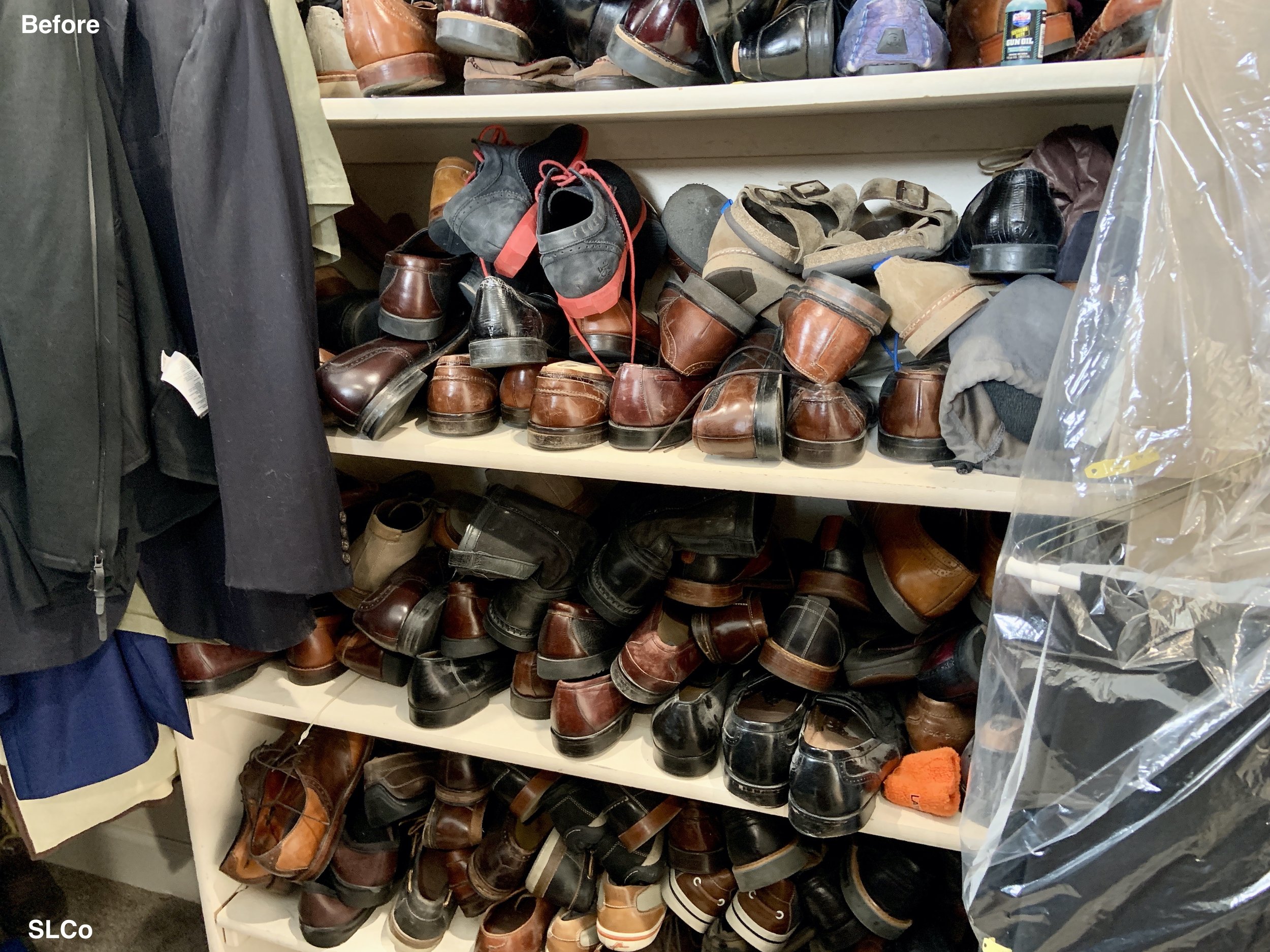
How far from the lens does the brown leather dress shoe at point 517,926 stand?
1.03 meters

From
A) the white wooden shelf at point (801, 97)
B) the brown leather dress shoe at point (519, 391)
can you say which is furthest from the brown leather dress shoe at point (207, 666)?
the white wooden shelf at point (801, 97)

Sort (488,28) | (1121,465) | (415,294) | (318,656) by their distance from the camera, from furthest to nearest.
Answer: (318,656), (415,294), (488,28), (1121,465)

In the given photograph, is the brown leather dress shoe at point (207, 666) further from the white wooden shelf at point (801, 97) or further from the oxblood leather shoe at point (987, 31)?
the oxblood leather shoe at point (987, 31)

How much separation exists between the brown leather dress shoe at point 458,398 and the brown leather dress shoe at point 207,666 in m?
0.41

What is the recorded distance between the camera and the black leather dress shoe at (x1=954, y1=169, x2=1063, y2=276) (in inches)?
26.7

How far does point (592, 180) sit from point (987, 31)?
398 millimetres

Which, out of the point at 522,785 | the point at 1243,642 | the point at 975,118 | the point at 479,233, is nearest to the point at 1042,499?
the point at 1243,642

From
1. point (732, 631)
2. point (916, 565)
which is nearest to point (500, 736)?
point (732, 631)

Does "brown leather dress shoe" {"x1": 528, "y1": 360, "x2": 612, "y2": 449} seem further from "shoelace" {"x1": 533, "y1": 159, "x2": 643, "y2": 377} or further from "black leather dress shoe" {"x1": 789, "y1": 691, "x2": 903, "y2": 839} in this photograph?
"black leather dress shoe" {"x1": 789, "y1": 691, "x2": 903, "y2": 839}

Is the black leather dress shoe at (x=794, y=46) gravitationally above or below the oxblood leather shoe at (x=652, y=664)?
above

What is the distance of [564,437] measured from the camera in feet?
2.60

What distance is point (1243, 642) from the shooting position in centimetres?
56

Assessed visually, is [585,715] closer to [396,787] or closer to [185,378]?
[396,787]

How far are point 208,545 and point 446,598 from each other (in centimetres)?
29
